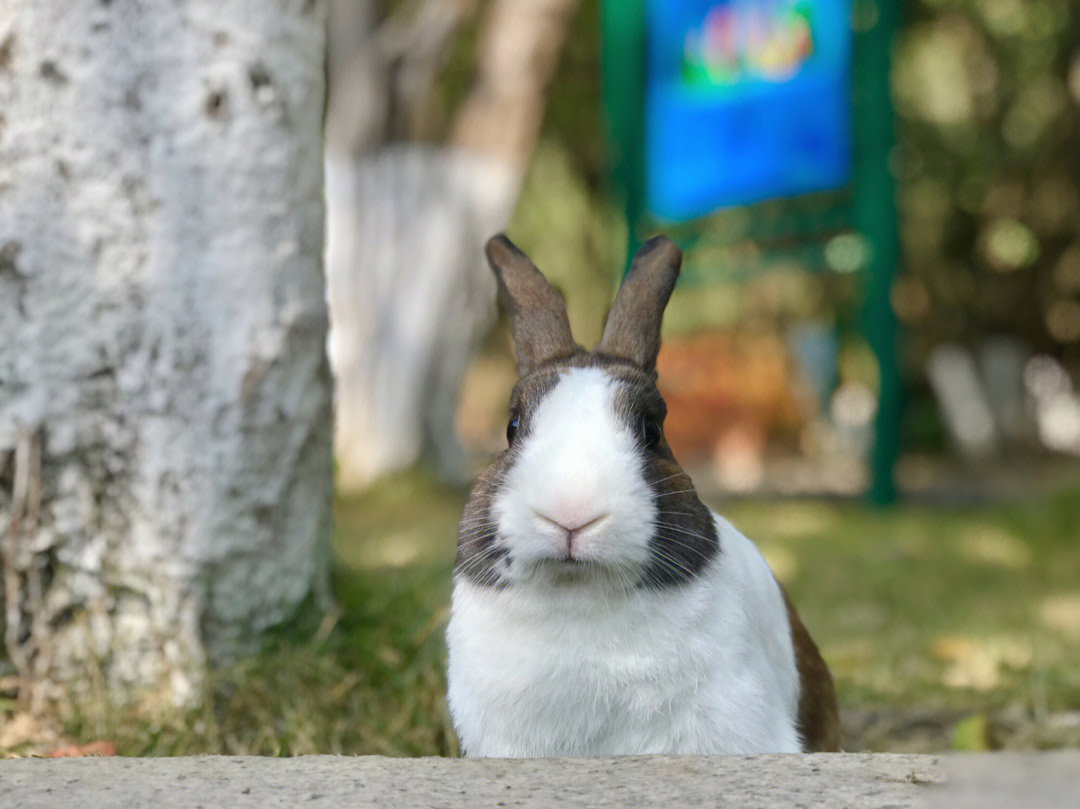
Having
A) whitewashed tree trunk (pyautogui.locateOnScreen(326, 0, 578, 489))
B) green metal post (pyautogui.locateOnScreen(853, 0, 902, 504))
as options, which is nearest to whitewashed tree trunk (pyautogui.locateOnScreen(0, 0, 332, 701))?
whitewashed tree trunk (pyautogui.locateOnScreen(326, 0, 578, 489))

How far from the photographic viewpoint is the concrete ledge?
59.4 inches

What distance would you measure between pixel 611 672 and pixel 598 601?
111 millimetres

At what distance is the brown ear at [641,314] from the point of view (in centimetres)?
192

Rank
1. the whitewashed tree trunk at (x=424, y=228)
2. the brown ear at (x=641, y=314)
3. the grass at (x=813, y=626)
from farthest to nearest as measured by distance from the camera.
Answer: the whitewashed tree trunk at (x=424, y=228) → the grass at (x=813, y=626) → the brown ear at (x=641, y=314)

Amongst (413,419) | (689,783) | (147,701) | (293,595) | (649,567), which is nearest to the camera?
(689,783)

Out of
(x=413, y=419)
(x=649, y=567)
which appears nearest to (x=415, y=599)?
(x=649, y=567)

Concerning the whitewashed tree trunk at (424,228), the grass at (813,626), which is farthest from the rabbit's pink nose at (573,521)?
the whitewashed tree trunk at (424,228)

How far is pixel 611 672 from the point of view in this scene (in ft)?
5.58

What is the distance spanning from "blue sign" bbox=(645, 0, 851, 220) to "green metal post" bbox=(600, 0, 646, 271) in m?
0.19

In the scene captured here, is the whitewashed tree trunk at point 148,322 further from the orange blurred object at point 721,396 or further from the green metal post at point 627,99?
the orange blurred object at point 721,396

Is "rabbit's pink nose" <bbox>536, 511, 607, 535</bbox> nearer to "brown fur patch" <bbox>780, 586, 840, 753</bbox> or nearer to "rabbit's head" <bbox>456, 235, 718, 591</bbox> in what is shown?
"rabbit's head" <bbox>456, 235, 718, 591</bbox>

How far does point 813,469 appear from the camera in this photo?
6918 mm

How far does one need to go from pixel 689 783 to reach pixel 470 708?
0.40 meters

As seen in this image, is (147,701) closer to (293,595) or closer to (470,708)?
(293,595)
